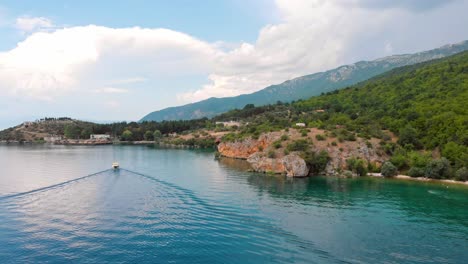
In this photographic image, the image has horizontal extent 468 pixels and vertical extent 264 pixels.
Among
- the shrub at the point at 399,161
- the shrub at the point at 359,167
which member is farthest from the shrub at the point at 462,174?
the shrub at the point at 359,167

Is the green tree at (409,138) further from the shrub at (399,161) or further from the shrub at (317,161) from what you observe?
the shrub at (317,161)

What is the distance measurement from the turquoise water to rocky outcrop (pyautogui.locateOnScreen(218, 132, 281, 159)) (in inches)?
1119

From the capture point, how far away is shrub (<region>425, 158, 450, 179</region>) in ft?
201

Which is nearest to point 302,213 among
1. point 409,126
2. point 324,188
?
point 324,188

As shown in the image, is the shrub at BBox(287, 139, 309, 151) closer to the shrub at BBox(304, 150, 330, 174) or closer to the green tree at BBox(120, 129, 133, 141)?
the shrub at BBox(304, 150, 330, 174)

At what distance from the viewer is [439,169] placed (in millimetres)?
61281

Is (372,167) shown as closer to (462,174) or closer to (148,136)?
(462,174)

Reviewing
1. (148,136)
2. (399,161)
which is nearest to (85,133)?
(148,136)

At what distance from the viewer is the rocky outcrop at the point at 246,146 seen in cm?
8419

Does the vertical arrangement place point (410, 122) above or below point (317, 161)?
above

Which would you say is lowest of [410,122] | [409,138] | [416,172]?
[416,172]

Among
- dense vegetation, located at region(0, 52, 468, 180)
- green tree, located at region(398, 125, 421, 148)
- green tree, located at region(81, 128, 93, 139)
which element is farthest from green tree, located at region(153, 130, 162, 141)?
green tree, located at region(398, 125, 421, 148)

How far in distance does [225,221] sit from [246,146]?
61846 millimetres

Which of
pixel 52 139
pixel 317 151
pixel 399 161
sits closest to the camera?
pixel 399 161
